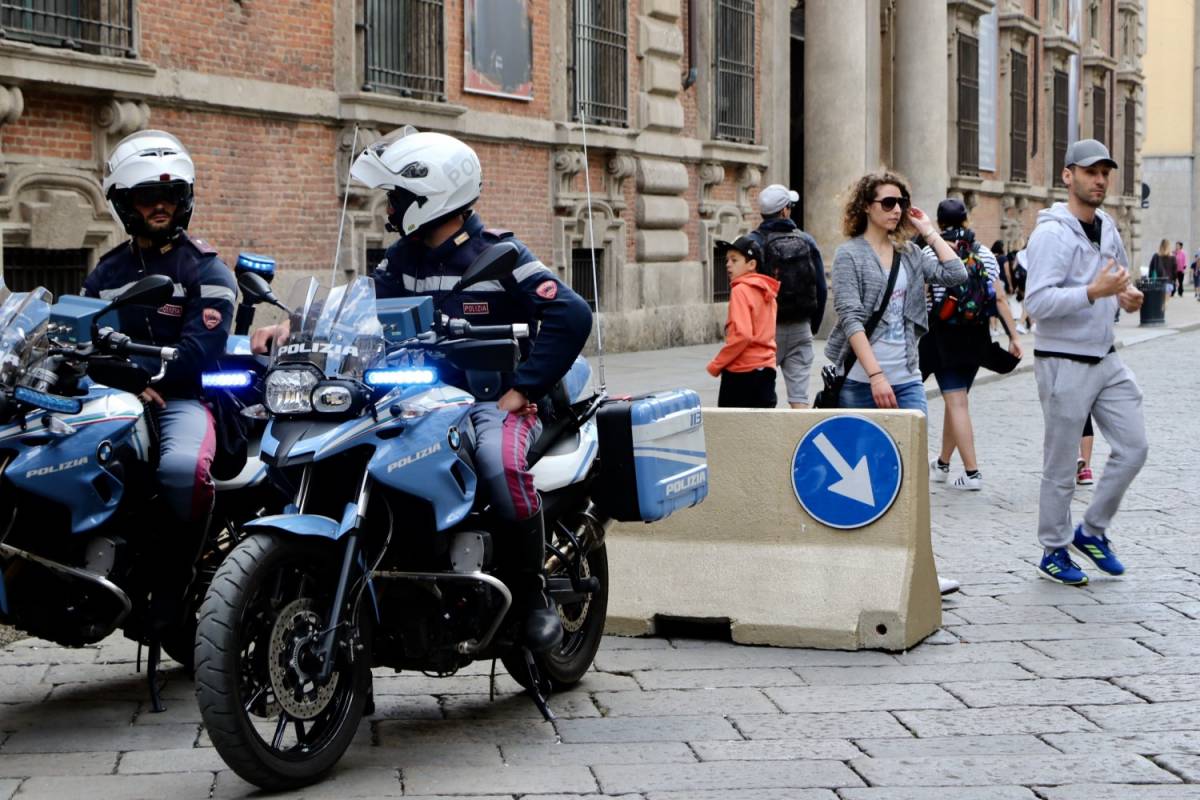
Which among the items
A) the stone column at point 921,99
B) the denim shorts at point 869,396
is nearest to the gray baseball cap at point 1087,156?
the denim shorts at point 869,396

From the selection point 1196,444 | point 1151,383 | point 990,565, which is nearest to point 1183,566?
point 990,565

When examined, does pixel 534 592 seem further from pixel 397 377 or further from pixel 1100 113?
pixel 1100 113

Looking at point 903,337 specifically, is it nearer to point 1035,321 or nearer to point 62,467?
point 1035,321

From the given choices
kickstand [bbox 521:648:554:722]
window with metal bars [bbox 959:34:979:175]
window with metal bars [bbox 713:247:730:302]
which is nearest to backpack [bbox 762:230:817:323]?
kickstand [bbox 521:648:554:722]

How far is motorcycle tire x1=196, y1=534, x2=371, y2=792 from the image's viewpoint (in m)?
4.49

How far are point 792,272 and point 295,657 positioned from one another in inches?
311

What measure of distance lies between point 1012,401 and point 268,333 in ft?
42.7

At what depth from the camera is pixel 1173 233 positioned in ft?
201

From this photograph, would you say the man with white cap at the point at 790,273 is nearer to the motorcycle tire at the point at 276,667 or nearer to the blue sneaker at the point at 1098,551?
the blue sneaker at the point at 1098,551

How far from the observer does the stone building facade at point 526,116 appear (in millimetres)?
13297

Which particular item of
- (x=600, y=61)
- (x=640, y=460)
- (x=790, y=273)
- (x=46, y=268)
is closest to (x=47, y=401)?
(x=640, y=460)

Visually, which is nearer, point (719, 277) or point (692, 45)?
point (692, 45)

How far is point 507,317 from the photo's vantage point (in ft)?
18.1

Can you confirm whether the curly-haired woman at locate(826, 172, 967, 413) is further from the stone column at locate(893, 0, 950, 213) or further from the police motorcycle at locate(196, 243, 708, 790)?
the stone column at locate(893, 0, 950, 213)
